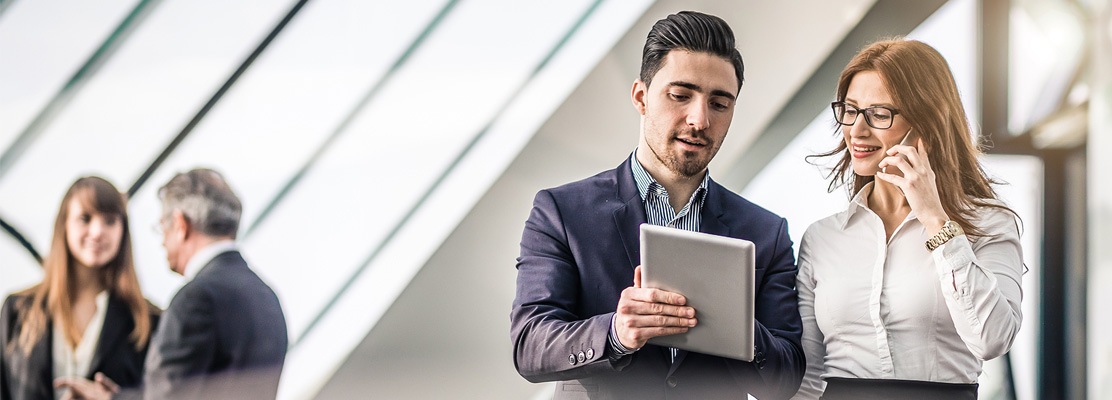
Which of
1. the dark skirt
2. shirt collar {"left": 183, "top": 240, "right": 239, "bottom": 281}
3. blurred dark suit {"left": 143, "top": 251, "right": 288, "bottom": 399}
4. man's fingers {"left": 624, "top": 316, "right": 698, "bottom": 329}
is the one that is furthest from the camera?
shirt collar {"left": 183, "top": 240, "right": 239, "bottom": 281}

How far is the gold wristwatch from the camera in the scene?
2.17 metres

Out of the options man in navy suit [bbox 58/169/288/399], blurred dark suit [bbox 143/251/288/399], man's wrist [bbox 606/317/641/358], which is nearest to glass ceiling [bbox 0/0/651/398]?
man in navy suit [bbox 58/169/288/399]

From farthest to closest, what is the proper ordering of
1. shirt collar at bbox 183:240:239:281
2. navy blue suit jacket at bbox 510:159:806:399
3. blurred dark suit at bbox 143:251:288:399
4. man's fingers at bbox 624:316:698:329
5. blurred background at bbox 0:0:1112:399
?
blurred background at bbox 0:0:1112:399, shirt collar at bbox 183:240:239:281, blurred dark suit at bbox 143:251:288:399, navy blue suit jacket at bbox 510:159:806:399, man's fingers at bbox 624:316:698:329

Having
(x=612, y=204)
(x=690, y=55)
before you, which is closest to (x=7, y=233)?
(x=612, y=204)

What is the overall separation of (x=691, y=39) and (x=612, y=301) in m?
0.66

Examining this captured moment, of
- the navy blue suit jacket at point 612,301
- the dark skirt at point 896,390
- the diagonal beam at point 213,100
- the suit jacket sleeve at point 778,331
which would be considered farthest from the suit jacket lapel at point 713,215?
the diagonal beam at point 213,100

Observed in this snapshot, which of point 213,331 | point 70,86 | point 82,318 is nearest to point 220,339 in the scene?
point 213,331

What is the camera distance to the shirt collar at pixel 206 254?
2980 millimetres

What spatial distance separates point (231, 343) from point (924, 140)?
2061mm

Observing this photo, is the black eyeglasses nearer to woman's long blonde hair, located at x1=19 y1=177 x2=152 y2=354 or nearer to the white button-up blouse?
the white button-up blouse

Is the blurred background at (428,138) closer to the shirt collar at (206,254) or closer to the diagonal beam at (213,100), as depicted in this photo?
the diagonal beam at (213,100)

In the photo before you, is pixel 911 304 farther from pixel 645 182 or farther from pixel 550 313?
pixel 550 313

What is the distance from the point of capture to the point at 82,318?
123 inches

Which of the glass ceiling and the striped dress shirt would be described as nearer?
the striped dress shirt
